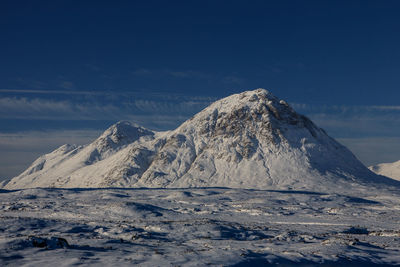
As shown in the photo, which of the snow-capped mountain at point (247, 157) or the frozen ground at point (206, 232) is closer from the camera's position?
the frozen ground at point (206, 232)

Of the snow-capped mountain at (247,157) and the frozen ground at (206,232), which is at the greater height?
the snow-capped mountain at (247,157)

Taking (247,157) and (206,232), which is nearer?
(206,232)

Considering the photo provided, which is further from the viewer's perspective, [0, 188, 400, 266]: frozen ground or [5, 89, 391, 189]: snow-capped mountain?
[5, 89, 391, 189]: snow-capped mountain

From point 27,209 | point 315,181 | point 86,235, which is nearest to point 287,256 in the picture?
point 86,235

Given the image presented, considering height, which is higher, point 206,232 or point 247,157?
point 247,157

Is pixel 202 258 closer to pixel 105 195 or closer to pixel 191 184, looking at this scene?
pixel 105 195
